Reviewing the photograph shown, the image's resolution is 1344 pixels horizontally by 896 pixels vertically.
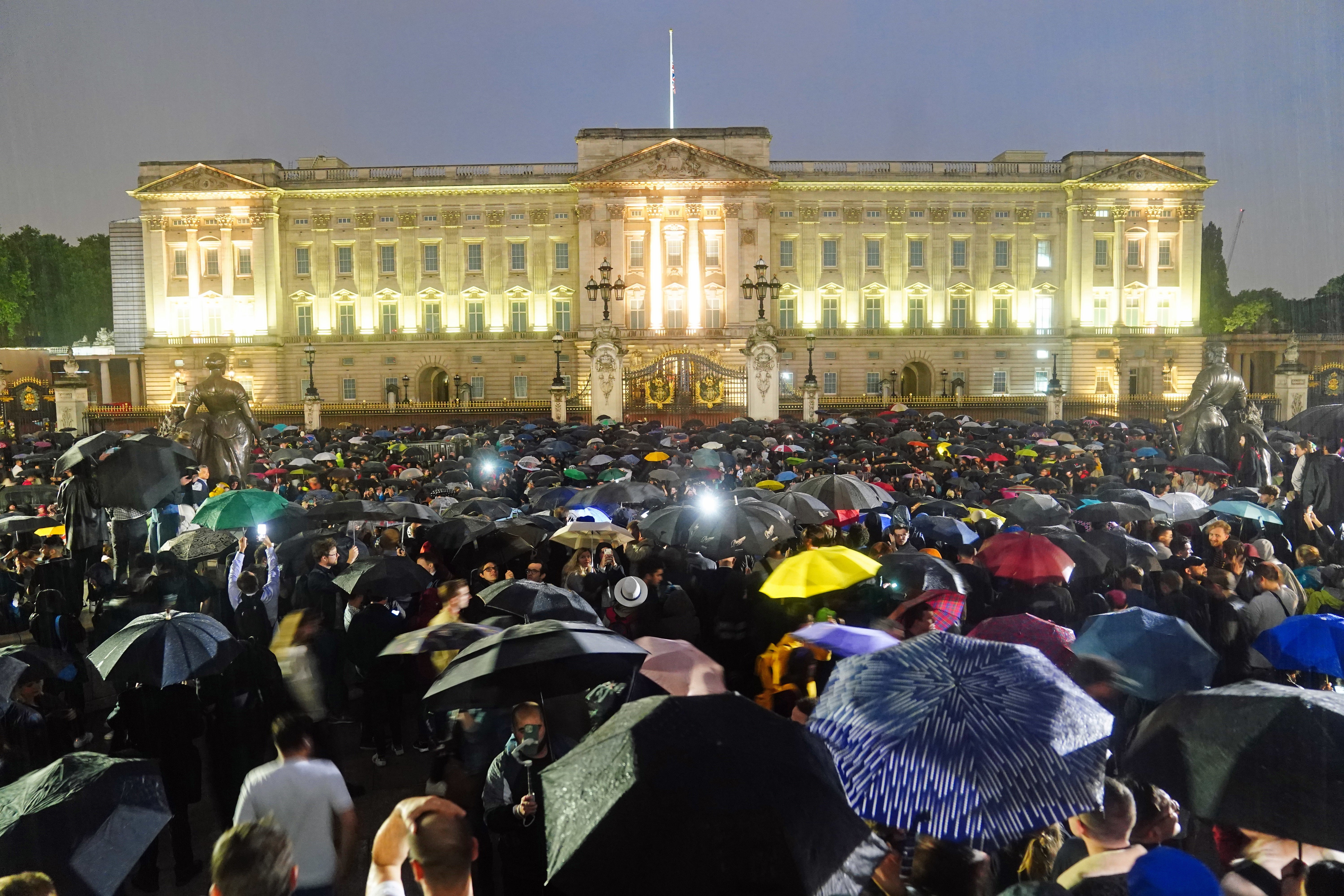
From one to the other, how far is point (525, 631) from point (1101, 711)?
9.04ft

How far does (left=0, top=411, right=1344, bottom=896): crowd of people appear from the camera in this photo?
13.1ft

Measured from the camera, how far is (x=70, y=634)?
8477 millimetres

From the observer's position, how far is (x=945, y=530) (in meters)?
9.91

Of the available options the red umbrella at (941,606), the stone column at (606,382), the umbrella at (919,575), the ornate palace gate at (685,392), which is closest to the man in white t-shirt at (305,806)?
the red umbrella at (941,606)

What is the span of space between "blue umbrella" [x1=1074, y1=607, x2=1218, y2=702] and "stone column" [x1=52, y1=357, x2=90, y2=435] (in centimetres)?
3461

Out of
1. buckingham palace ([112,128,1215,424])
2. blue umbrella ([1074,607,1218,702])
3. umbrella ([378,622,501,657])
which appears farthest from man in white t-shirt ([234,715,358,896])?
buckingham palace ([112,128,1215,424])

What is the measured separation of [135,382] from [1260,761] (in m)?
62.5

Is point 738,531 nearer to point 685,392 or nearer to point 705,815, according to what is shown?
point 705,815

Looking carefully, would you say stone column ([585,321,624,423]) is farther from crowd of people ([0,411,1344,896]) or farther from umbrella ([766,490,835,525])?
umbrella ([766,490,835,525])

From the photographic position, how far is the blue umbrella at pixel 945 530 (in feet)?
32.1

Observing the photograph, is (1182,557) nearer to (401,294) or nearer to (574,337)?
(574,337)

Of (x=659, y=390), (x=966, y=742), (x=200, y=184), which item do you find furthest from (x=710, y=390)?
(x=200, y=184)

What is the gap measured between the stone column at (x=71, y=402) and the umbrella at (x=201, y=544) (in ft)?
90.5

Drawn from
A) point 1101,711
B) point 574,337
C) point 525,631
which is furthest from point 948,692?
point 574,337
